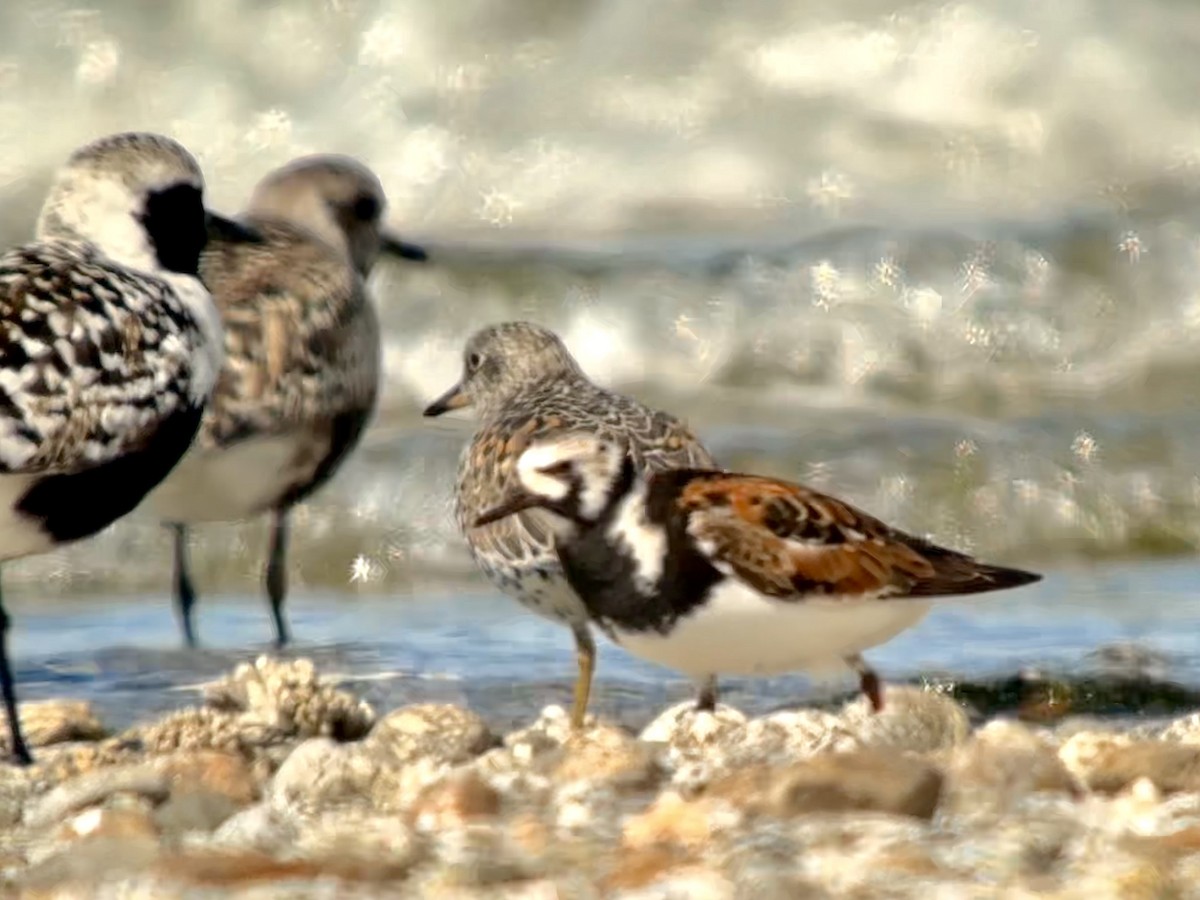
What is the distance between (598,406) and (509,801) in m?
1.26

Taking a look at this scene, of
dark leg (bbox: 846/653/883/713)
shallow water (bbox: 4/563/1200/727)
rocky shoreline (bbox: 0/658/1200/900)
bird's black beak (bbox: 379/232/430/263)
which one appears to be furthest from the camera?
bird's black beak (bbox: 379/232/430/263)

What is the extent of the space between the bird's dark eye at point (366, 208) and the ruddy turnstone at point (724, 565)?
9.57 feet

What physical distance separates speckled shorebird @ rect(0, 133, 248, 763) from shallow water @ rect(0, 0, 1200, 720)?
2.59 metres

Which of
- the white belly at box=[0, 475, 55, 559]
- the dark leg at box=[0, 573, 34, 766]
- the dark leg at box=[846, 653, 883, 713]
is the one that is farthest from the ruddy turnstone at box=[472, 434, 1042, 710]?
the dark leg at box=[0, 573, 34, 766]

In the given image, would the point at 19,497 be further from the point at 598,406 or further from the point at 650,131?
the point at 650,131

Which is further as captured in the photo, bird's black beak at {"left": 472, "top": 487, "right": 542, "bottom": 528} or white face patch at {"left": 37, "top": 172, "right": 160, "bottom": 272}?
white face patch at {"left": 37, "top": 172, "right": 160, "bottom": 272}

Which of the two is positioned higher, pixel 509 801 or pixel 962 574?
pixel 962 574

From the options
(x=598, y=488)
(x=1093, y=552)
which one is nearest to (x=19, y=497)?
(x=598, y=488)

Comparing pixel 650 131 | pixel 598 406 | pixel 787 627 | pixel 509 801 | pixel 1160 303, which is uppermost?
pixel 650 131

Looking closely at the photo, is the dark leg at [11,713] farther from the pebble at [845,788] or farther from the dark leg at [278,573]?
the dark leg at [278,573]

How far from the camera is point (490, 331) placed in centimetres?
595

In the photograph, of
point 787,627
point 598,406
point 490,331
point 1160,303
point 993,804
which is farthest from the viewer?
point 1160,303

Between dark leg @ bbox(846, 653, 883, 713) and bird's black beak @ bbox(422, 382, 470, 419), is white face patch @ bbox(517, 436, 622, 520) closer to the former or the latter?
dark leg @ bbox(846, 653, 883, 713)

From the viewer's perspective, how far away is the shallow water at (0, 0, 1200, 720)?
29.1ft
